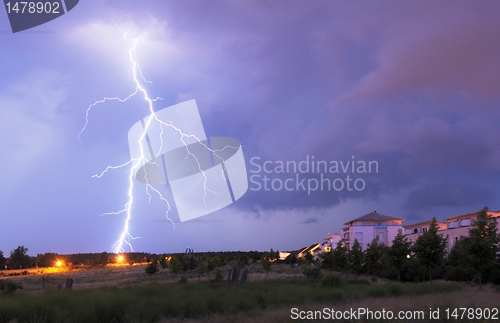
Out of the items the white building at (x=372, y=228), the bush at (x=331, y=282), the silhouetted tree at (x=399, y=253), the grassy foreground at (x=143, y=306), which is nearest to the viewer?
the grassy foreground at (x=143, y=306)

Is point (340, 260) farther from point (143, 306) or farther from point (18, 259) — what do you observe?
point (18, 259)

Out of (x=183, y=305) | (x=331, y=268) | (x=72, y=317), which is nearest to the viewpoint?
(x=72, y=317)

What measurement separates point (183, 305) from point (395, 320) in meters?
8.81

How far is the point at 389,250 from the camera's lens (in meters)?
38.1

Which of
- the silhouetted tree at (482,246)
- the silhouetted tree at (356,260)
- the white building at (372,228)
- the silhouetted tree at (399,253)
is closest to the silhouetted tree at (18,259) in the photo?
the white building at (372,228)

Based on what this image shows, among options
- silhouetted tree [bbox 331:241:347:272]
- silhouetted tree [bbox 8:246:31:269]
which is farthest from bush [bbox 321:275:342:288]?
silhouetted tree [bbox 8:246:31:269]

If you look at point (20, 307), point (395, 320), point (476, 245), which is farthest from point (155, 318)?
point (476, 245)

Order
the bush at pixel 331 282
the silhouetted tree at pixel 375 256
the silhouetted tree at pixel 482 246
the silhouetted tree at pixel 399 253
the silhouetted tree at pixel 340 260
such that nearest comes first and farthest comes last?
the silhouetted tree at pixel 482 246, the bush at pixel 331 282, the silhouetted tree at pixel 399 253, the silhouetted tree at pixel 375 256, the silhouetted tree at pixel 340 260

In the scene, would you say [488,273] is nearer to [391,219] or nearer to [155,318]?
[155,318]

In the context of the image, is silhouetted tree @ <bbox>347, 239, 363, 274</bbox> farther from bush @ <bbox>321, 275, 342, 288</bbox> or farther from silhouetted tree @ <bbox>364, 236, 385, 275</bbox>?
bush @ <bbox>321, 275, 342, 288</bbox>

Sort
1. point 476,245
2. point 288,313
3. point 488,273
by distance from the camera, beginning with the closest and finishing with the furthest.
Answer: point 288,313 → point 476,245 → point 488,273

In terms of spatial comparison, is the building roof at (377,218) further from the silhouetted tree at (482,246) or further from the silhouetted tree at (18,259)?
the silhouetted tree at (18,259)

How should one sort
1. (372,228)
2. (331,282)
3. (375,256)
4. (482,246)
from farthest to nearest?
(372,228)
(375,256)
(331,282)
(482,246)

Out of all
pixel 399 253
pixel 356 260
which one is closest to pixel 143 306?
pixel 399 253
